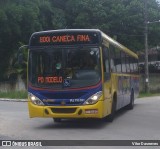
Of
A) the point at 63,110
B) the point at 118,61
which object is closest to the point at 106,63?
the point at 63,110

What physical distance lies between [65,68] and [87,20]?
35.9 meters

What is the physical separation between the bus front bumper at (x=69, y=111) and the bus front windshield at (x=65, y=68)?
0.67 metres

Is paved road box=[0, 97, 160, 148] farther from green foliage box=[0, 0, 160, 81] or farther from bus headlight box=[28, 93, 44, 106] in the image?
green foliage box=[0, 0, 160, 81]

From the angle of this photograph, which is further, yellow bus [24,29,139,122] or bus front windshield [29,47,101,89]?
bus front windshield [29,47,101,89]

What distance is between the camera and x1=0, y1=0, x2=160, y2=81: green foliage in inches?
1931

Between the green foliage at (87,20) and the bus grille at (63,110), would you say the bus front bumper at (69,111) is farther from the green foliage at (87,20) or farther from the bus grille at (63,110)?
the green foliage at (87,20)

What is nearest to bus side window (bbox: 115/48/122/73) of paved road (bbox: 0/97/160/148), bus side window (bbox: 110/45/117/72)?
bus side window (bbox: 110/45/117/72)

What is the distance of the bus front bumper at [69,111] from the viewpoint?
15.3 meters

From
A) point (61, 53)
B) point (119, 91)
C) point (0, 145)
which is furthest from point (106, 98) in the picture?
point (0, 145)

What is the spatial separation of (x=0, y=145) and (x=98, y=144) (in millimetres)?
2432

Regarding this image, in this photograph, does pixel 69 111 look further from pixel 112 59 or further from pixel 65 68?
pixel 112 59

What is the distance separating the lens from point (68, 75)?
51.2ft

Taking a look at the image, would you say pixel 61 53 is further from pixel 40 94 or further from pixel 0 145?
pixel 0 145

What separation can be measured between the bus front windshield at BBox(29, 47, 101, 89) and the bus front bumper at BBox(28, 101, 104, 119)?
670 mm
